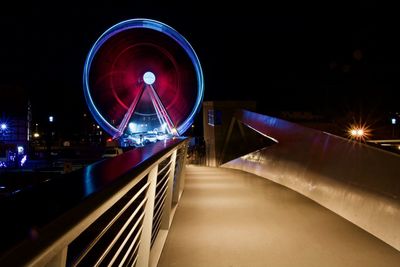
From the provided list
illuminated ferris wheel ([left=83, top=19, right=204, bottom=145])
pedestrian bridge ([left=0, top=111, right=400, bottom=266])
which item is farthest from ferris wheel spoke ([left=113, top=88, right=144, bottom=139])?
pedestrian bridge ([left=0, top=111, right=400, bottom=266])

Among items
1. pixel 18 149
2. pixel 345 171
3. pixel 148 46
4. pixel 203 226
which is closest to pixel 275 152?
pixel 345 171

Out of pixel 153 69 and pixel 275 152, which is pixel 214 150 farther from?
pixel 275 152

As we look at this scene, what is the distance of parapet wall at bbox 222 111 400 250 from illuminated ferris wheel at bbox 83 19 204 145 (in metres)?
20.8

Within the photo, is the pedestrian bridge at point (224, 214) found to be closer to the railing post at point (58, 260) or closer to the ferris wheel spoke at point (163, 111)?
the railing post at point (58, 260)

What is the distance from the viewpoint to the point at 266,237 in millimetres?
5316

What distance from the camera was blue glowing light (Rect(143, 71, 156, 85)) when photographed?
108 ft

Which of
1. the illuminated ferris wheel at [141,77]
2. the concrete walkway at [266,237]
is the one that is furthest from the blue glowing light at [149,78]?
the concrete walkway at [266,237]

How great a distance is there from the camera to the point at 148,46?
33.2m

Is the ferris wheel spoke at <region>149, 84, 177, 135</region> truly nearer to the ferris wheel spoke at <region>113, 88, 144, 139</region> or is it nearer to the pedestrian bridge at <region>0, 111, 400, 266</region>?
the ferris wheel spoke at <region>113, 88, 144, 139</region>

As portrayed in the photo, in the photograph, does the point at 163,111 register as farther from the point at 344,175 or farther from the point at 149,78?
the point at 344,175

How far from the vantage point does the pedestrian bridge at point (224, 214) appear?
1.43 meters

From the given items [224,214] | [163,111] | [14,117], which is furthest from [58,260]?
[14,117]

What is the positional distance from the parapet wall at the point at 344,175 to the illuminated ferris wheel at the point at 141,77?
20.8 metres

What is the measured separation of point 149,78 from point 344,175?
→ 27.5 metres
